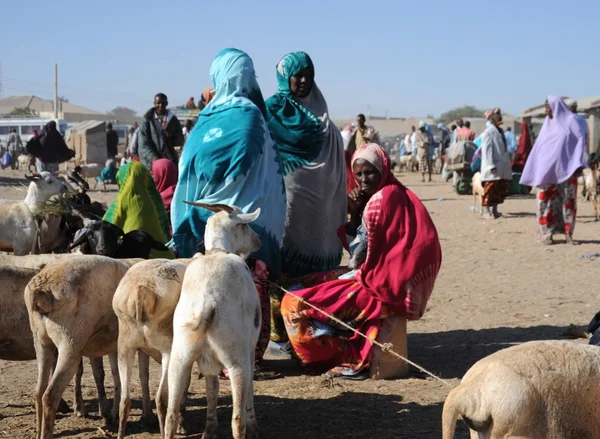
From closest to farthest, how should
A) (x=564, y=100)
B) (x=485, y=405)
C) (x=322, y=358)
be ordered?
(x=485, y=405) → (x=322, y=358) → (x=564, y=100)

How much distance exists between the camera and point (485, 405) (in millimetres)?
Result: 3521

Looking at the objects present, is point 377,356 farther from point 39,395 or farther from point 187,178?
point 39,395

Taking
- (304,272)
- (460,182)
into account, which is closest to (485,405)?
(304,272)

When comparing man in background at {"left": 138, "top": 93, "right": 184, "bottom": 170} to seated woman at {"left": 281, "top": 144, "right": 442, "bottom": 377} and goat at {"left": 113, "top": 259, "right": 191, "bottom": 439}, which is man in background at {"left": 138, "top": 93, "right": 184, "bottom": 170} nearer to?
seated woman at {"left": 281, "top": 144, "right": 442, "bottom": 377}

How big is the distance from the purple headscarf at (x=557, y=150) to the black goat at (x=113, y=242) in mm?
8697

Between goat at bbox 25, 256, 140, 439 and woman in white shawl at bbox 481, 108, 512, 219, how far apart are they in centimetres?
1355

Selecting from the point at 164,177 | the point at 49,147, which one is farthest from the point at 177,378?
the point at 49,147

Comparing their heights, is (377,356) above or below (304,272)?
below

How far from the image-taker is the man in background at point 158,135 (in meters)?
12.3

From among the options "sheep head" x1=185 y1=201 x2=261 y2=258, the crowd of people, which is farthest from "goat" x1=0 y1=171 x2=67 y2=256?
"sheep head" x1=185 y1=201 x2=261 y2=258

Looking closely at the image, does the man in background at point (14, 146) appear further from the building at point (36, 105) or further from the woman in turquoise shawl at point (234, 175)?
the building at point (36, 105)

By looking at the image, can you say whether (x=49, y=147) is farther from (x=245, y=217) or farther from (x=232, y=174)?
(x=245, y=217)

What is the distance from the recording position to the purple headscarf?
13.6 m

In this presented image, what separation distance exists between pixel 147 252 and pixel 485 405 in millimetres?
3629
